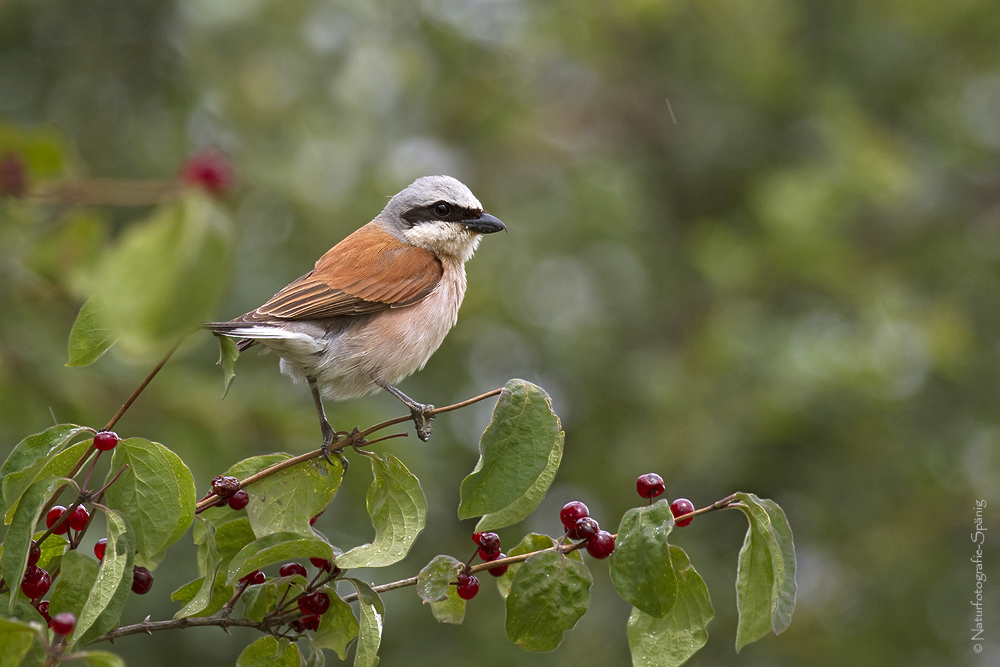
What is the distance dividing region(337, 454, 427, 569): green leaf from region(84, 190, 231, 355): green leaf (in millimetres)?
1092

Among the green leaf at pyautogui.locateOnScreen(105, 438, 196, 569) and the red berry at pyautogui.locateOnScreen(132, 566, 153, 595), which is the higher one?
the green leaf at pyautogui.locateOnScreen(105, 438, 196, 569)

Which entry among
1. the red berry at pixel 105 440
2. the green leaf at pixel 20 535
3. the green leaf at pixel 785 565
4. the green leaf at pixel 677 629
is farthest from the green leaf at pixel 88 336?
the green leaf at pixel 785 565

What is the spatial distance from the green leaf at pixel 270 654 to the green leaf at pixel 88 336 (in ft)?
2.49

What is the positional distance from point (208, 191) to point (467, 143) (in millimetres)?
6496

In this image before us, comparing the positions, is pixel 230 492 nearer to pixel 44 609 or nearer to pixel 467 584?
pixel 44 609

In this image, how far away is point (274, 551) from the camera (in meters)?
2.00

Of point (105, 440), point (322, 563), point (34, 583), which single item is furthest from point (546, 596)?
point (34, 583)

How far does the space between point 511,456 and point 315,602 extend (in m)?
0.58

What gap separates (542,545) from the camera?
2.27 metres

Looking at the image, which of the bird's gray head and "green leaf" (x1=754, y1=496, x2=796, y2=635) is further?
the bird's gray head

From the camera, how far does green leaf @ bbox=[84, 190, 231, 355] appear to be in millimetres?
1213

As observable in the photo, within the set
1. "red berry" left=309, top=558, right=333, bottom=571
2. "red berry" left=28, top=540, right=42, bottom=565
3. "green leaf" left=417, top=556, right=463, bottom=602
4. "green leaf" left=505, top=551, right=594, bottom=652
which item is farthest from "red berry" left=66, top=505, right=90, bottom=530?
"green leaf" left=505, top=551, right=594, bottom=652

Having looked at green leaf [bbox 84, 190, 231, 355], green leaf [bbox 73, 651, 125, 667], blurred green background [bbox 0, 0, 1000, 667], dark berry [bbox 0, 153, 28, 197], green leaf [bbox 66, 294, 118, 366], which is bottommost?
blurred green background [bbox 0, 0, 1000, 667]

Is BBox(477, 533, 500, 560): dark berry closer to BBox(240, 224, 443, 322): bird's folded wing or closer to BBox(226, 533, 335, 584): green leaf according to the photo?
BBox(226, 533, 335, 584): green leaf
